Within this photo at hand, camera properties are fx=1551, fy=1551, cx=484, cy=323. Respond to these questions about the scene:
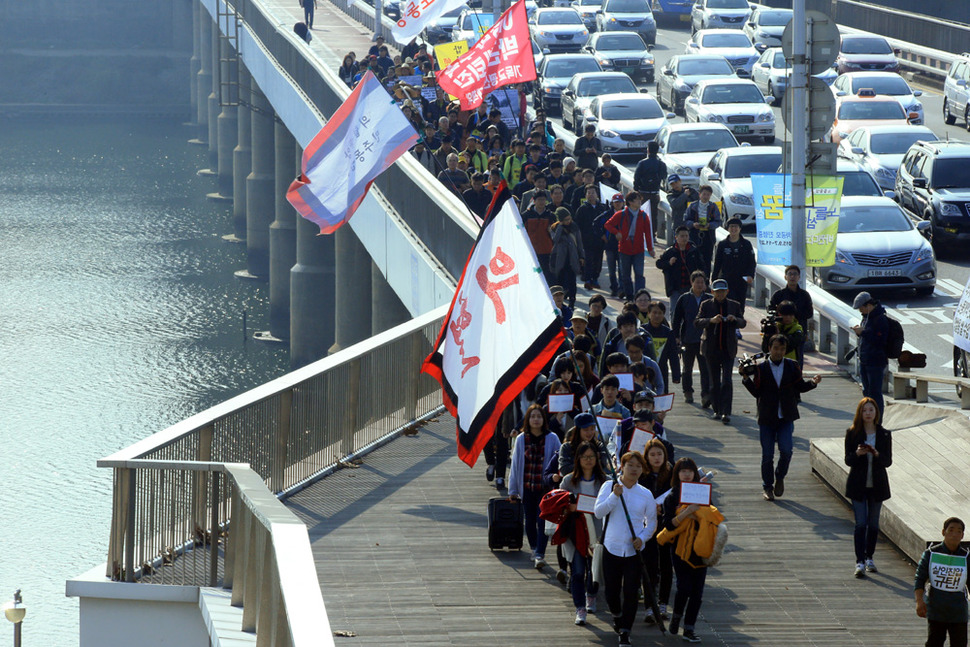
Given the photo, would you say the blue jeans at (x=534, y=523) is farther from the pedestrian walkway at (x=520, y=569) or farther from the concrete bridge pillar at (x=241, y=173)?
the concrete bridge pillar at (x=241, y=173)

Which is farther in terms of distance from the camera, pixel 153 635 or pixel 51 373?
pixel 51 373

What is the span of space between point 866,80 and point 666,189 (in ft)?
41.1

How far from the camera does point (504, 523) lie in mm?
11688

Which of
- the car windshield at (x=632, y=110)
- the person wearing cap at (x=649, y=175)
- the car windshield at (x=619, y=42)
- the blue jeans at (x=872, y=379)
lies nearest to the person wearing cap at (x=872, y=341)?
the blue jeans at (x=872, y=379)

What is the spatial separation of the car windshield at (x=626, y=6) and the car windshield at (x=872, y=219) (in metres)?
32.9

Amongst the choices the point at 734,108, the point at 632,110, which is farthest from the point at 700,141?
the point at 734,108

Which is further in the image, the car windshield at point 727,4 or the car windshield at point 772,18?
the car windshield at point 727,4

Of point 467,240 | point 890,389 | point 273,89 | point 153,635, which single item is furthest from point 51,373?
point 153,635

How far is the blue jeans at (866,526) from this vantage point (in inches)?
442

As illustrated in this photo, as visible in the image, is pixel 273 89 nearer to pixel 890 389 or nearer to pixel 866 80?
pixel 866 80

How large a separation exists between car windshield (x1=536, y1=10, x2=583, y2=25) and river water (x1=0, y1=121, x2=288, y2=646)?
13.5 m

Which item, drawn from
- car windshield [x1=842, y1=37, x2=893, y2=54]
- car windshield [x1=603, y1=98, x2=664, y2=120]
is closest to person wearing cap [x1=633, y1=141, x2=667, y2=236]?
car windshield [x1=603, y1=98, x2=664, y2=120]

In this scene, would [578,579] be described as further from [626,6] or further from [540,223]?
[626,6]

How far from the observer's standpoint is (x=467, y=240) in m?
18.6
